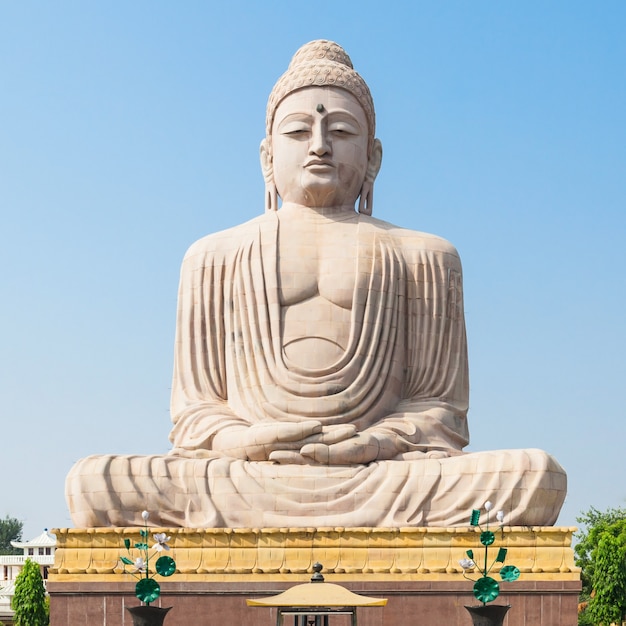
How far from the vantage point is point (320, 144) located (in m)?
16.8

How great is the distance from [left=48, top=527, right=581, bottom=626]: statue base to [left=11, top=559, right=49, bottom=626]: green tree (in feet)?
44.3

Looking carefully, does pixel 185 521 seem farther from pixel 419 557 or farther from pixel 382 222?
pixel 382 222

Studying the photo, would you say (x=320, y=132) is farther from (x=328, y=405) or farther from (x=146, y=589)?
(x=146, y=589)

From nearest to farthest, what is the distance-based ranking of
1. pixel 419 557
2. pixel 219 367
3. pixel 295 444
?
1. pixel 419 557
2. pixel 295 444
3. pixel 219 367

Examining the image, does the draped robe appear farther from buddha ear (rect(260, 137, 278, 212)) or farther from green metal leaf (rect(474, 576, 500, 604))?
green metal leaf (rect(474, 576, 500, 604))

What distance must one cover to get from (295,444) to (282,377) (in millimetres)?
1037

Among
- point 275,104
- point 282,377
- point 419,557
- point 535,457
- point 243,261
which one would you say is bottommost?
point 419,557

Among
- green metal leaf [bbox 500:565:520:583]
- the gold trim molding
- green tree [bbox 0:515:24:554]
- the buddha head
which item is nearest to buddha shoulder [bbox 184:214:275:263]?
the buddha head

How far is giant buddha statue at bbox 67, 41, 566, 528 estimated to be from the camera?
1475cm

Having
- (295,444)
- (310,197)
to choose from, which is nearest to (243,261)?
(310,197)

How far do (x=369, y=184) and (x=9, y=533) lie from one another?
166 feet

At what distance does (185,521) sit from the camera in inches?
583

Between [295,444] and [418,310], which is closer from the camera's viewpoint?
[295,444]

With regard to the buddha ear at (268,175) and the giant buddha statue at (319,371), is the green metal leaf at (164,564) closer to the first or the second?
the giant buddha statue at (319,371)
